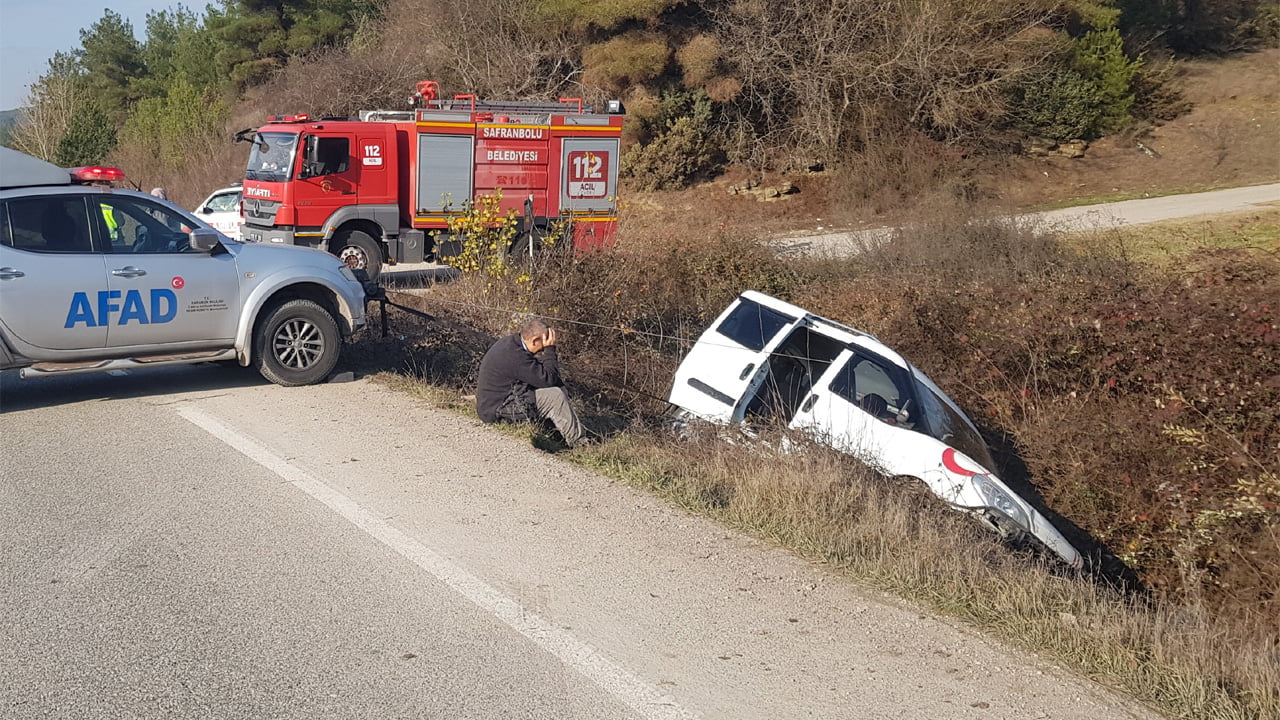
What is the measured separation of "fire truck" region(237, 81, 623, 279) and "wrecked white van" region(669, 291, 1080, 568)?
25.5ft

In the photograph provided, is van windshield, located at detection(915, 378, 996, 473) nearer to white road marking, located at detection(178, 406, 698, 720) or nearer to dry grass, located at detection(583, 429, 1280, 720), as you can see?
dry grass, located at detection(583, 429, 1280, 720)

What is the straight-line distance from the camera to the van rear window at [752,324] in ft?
29.3

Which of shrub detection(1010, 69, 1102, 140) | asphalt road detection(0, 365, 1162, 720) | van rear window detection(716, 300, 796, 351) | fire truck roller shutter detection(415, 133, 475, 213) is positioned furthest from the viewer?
shrub detection(1010, 69, 1102, 140)

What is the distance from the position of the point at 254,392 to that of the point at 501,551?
4357 millimetres

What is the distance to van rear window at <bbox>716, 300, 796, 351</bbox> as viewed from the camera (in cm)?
893

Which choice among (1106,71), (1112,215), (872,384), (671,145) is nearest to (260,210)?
(872,384)

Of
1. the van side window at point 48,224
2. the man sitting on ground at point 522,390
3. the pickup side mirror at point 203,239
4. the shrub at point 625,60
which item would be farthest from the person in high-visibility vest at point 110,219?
the shrub at point 625,60

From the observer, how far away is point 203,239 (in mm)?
8750

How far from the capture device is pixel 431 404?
8844 mm

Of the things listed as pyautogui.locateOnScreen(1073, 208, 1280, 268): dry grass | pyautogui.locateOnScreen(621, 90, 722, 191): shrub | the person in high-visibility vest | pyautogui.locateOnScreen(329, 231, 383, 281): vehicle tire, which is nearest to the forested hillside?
pyautogui.locateOnScreen(621, 90, 722, 191): shrub

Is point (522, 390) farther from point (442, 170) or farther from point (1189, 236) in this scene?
point (1189, 236)

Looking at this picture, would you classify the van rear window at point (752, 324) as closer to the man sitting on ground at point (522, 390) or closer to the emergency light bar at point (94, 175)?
the man sitting on ground at point (522, 390)

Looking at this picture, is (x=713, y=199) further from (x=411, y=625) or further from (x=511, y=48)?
(x=411, y=625)

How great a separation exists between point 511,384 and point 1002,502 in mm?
3572
